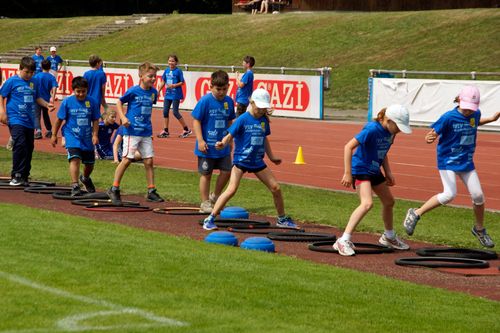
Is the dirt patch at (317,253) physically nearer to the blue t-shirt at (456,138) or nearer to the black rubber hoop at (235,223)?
the black rubber hoop at (235,223)

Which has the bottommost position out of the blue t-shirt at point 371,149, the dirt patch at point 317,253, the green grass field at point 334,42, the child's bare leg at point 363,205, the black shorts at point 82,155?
the dirt patch at point 317,253

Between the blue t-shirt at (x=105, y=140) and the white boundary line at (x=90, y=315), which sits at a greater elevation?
the blue t-shirt at (x=105, y=140)

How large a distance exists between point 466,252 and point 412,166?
33.6 ft

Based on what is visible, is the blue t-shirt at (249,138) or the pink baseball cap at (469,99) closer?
the pink baseball cap at (469,99)

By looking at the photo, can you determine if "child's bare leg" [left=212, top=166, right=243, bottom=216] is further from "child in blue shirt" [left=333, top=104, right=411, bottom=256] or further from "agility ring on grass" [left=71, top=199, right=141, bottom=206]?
"agility ring on grass" [left=71, top=199, right=141, bottom=206]

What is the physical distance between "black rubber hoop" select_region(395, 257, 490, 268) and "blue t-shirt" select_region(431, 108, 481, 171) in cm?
156

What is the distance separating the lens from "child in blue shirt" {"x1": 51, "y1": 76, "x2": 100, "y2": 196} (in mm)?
16094

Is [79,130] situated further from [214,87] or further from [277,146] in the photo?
[277,146]

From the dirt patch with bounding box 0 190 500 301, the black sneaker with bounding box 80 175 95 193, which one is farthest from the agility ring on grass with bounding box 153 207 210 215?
the black sneaker with bounding box 80 175 95 193

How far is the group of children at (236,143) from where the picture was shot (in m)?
11.9

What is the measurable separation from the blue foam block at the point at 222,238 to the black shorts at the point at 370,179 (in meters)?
1.39

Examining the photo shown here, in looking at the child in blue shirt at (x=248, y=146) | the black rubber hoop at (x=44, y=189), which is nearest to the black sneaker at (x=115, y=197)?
the black rubber hoop at (x=44, y=189)

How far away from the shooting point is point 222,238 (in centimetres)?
1221

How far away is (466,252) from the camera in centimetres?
1204
